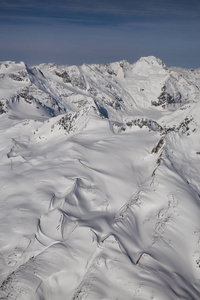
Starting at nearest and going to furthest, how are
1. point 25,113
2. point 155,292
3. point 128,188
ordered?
point 155,292
point 128,188
point 25,113

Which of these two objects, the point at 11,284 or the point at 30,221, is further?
the point at 30,221

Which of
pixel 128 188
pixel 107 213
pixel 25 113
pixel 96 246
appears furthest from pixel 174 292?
pixel 25 113

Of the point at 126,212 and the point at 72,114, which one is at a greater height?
the point at 126,212

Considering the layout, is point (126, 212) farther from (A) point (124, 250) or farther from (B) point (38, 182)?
(B) point (38, 182)

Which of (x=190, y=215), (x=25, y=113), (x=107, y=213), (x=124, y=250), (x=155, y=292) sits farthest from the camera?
(x=25, y=113)

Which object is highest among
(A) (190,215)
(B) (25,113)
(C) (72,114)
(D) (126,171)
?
(A) (190,215)

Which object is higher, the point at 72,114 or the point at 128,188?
the point at 128,188

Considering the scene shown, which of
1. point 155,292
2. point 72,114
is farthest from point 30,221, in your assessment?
point 72,114

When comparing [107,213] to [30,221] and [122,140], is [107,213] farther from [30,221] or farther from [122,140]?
[122,140]

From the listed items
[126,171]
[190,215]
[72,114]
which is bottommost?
[72,114]
